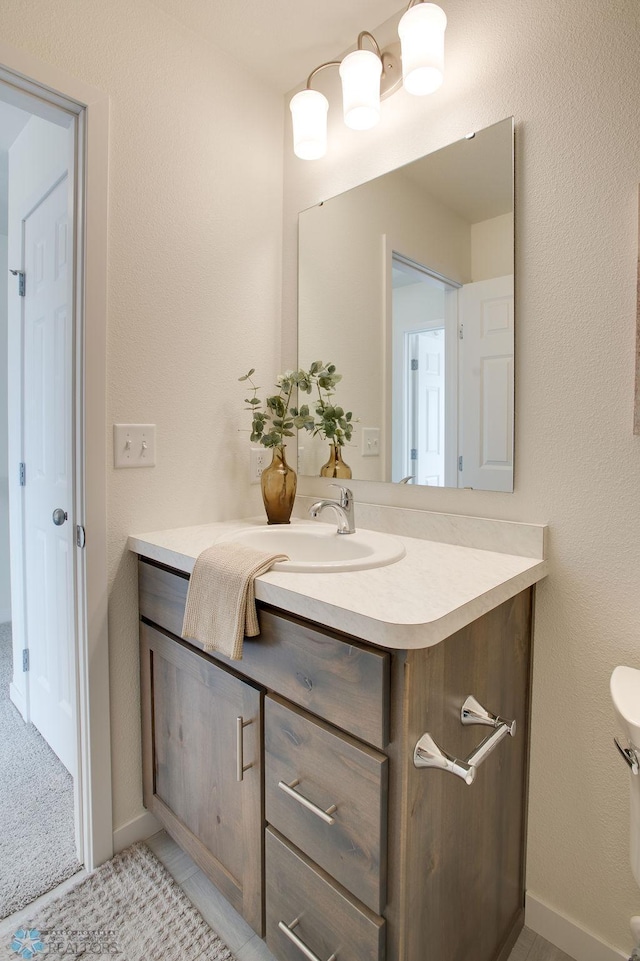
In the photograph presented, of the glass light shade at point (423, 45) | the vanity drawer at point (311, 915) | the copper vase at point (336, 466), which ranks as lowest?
the vanity drawer at point (311, 915)

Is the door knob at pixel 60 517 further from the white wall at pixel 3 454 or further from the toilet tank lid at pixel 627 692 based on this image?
the white wall at pixel 3 454

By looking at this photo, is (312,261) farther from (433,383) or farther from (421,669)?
(421,669)

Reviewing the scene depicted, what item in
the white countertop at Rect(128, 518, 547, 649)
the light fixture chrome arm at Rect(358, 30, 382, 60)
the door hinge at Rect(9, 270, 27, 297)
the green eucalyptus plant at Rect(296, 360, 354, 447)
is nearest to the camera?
the white countertop at Rect(128, 518, 547, 649)

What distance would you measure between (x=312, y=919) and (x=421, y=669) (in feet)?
1.82

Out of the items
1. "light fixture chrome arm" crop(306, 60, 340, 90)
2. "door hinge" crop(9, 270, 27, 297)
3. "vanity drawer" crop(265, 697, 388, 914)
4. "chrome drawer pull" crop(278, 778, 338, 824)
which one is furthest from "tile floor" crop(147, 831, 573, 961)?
"light fixture chrome arm" crop(306, 60, 340, 90)

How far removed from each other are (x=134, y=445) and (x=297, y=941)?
1147 mm

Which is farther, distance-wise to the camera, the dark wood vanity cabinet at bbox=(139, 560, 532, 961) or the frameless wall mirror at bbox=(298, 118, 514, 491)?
the frameless wall mirror at bbox=(298, 118, 514, 491)

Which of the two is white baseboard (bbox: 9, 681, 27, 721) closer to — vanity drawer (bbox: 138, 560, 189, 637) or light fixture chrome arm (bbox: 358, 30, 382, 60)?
vanity drawer (bbox: 138, 560, 189, 637)

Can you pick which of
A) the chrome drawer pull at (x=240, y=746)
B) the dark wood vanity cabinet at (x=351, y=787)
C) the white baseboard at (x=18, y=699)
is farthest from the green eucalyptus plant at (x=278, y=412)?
the white baseboard at (x=18, y=699)

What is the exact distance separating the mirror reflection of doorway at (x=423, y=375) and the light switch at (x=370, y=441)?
0.23 feet

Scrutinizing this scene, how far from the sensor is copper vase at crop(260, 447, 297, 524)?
154 centimetres

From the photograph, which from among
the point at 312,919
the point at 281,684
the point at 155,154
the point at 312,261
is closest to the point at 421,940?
the point at 312,919

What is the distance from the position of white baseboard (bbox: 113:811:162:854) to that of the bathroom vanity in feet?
0.62

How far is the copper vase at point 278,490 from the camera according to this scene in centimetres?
154
